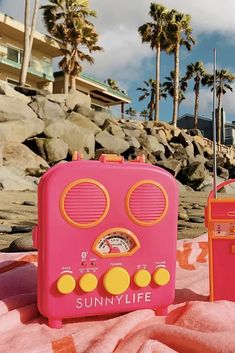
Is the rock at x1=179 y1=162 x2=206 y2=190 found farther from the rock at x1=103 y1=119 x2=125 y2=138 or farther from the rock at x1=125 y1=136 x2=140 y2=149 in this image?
the rock at x1=103 y1=119 x2=125 y2=138

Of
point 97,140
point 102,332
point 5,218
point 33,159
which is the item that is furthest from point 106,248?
point 97,140

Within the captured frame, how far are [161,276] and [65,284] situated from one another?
0.43 metres

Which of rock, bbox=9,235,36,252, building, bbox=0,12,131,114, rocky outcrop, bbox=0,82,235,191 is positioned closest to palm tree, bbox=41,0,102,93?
building, bbox=0,12,131,114

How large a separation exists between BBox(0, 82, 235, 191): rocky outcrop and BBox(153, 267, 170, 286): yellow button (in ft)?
24.1

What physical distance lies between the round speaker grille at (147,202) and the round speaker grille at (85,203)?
120 millimetres

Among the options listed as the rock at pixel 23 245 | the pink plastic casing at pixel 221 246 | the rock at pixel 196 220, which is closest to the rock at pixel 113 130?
the rock at pixel 196 220

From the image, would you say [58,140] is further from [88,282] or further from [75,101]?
[88,282]

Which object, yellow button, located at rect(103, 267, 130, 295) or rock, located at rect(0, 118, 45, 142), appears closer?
yellow button, located at rect(103, 267, 130, 295)

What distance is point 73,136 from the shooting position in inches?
599

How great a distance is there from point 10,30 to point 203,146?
14.1 metres

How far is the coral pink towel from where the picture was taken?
1509 mm

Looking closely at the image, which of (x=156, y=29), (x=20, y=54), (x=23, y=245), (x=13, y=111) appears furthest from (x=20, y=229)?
(x=156, y=29)

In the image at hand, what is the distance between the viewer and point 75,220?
5.83 ft

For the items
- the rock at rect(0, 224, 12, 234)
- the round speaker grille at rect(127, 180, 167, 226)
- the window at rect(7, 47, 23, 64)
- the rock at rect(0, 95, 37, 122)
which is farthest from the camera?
the window at rect(7, 47, 23, 64)
